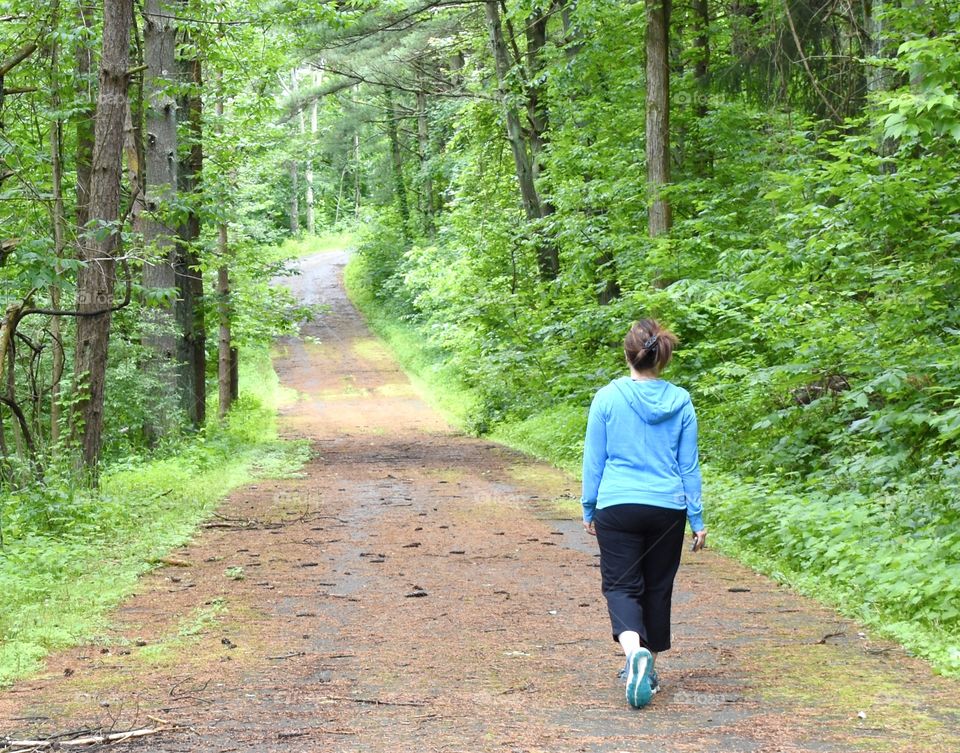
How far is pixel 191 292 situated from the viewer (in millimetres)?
19312

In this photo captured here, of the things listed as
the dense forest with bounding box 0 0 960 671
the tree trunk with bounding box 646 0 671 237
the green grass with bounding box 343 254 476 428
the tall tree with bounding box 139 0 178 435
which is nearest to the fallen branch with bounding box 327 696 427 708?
the dense forest with bounding box 0 0 960 671

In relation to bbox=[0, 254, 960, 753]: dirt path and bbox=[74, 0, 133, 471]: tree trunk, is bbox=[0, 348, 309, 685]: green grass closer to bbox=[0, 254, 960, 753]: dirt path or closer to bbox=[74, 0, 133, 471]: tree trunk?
bbox=[0, 254, 960, 753]: dirt path

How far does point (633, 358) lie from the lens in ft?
16.8

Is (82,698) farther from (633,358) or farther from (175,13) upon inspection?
(175,13)

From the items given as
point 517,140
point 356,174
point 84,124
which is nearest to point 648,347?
point 84,124

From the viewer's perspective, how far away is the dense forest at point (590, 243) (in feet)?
29.5

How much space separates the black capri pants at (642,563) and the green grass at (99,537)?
3.07 m

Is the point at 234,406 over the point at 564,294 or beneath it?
beneath

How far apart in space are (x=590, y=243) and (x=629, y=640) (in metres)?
14.5

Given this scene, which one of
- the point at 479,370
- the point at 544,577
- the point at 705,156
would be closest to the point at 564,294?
the point at 479,370

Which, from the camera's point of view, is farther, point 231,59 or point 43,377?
point 231,59

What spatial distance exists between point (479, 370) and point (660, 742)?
17.7m

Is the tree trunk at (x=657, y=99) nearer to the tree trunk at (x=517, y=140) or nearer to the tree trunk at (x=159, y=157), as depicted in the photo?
the tree trunk at (x=517, y=140)

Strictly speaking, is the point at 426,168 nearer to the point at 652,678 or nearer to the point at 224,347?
the point at 224,347
